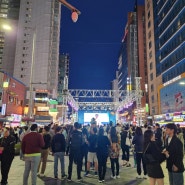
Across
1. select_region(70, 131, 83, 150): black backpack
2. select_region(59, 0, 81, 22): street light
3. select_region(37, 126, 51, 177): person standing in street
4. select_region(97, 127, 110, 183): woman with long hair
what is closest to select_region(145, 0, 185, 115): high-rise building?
select_region(59, 0, 81, 22): street light

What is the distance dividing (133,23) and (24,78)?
52.4 metres

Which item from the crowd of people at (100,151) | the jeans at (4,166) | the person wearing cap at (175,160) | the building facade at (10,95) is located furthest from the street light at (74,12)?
the person wearing cap at (175,160)

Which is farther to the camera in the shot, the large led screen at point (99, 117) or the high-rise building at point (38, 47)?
the high-rise building at point (38, 47)

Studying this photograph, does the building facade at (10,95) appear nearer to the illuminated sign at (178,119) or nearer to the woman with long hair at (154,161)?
the illuminated sign at (178,119)

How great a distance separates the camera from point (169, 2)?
Result: 151ft

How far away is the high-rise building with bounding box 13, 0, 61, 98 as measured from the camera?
74.8 m

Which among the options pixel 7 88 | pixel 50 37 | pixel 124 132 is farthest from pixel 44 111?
pixel 124 132

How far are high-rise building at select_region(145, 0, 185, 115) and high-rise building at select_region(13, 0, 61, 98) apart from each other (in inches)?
1494

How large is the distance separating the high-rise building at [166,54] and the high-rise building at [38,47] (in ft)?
125

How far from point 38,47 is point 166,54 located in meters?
48.6

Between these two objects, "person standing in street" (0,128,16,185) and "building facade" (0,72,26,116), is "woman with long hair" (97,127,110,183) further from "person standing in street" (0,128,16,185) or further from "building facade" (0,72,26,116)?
A: "building facade" (0,72,26,116)

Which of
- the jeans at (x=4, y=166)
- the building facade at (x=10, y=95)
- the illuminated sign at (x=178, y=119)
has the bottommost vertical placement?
the jeans at (x=4, y=166)

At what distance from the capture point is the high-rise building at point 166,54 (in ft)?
129

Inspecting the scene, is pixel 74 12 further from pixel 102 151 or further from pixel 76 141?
pixel 102 151
